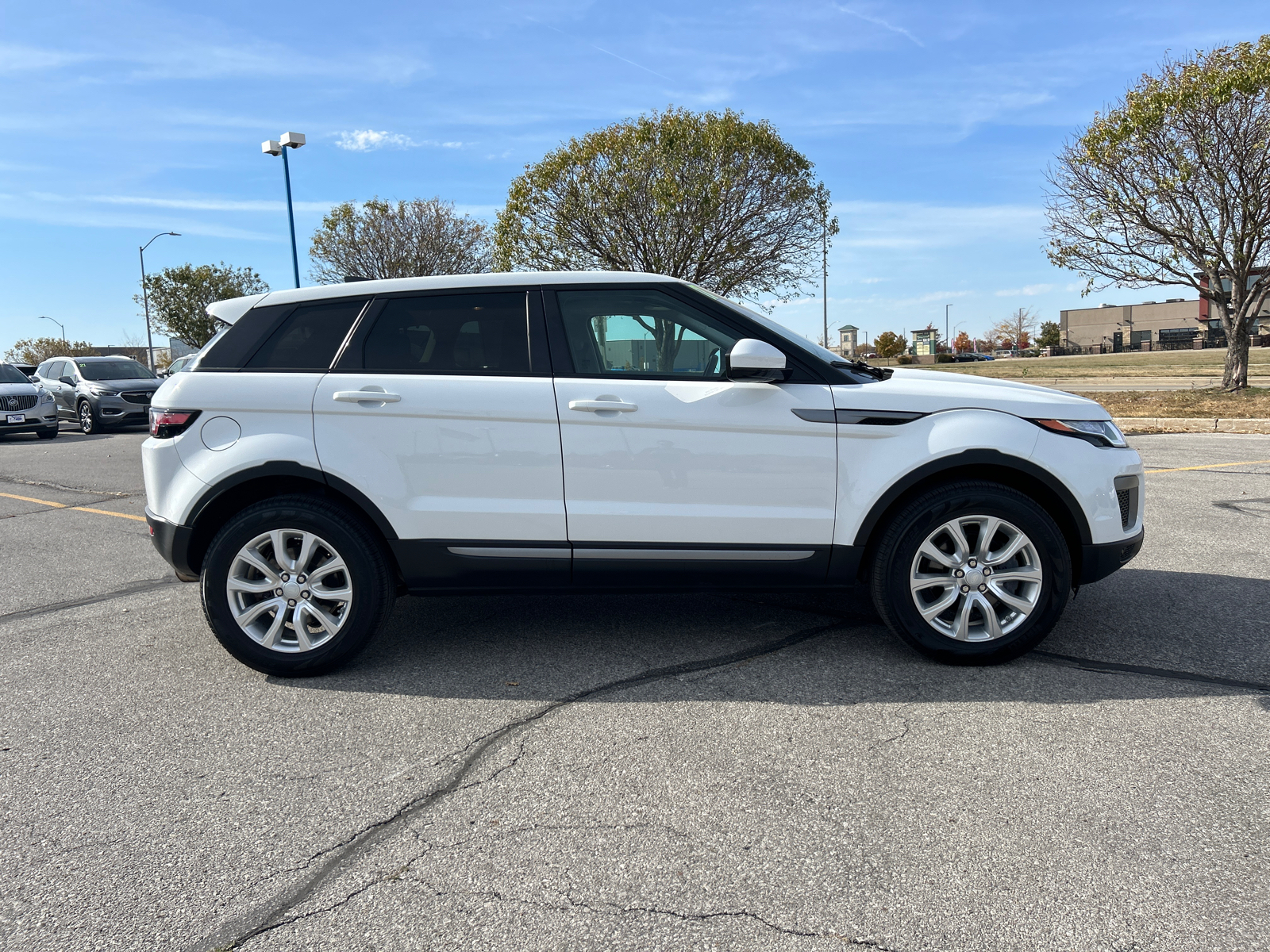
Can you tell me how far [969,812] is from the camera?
2.81 metres

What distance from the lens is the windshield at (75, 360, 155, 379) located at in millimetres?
20578

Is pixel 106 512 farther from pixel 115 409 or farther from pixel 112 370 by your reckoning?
pixel 112 370

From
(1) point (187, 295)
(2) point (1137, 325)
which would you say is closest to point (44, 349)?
(1) point (187, 295)

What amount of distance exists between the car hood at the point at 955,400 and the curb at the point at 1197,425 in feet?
36.2

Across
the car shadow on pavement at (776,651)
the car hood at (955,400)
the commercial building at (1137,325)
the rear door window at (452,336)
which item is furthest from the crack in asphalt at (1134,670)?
the commercial building at (1137,325)

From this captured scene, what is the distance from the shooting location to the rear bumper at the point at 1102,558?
4.04m

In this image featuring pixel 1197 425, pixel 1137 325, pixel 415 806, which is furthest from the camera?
pixel 1137 325

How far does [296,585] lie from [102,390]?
1888 centimetres

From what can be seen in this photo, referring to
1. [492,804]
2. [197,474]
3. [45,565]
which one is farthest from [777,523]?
[45,565]

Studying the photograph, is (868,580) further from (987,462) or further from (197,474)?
(197,474)

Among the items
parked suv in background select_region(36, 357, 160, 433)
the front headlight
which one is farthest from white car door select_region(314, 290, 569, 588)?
parked suv in background select_region(36, 357, 160, 433)

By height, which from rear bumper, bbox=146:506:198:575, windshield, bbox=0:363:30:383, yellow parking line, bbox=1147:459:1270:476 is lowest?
yellow parking line, bbox=1147:459:1270:476

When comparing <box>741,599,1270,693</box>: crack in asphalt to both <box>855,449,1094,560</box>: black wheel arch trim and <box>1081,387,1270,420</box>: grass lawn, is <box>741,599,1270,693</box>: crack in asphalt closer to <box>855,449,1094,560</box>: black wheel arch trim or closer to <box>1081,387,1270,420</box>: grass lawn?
<box>855,449,1094,560</box>: black wheel arch trim

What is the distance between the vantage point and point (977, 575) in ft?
13.1
